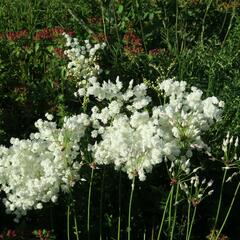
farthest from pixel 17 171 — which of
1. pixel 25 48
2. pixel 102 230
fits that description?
pixel 25 48

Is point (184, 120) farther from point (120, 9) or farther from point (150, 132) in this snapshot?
point (120, 9)

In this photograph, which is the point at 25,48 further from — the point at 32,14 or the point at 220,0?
the point at 220,0

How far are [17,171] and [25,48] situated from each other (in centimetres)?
198

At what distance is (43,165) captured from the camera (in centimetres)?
262

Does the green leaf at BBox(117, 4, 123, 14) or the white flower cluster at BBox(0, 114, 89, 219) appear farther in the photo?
the green leaf at BBox(117, 4, 123, 14)

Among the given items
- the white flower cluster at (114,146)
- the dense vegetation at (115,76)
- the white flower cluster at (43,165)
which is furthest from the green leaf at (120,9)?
the white flower cluster at (43,165)

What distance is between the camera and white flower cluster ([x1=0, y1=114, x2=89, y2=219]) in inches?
102

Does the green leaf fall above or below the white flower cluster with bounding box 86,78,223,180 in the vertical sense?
above

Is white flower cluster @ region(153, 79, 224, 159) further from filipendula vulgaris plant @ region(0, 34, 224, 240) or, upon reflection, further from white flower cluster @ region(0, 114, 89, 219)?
white flower cluster @ region(0, 114, 89, 219)

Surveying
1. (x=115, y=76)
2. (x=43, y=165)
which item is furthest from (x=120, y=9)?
(x=43, y=165)

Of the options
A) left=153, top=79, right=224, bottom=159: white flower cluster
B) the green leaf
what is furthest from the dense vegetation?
left=153, top=79, right=224, bottom=159: white flower cluster

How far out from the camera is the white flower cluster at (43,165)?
2588 mm

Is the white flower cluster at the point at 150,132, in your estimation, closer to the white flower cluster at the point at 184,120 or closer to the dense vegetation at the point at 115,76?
the white flower cluster at the point at 184,120

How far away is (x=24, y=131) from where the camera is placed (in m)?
3.95
